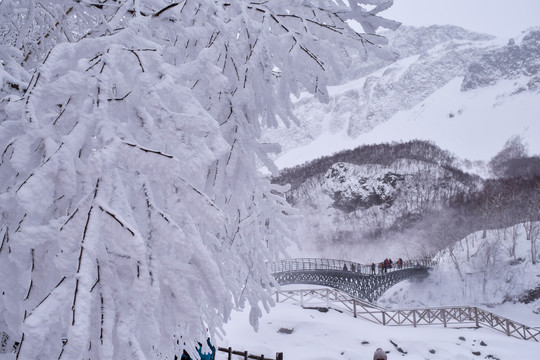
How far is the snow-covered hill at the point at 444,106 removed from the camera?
79375 mm

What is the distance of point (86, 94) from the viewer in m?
1.32

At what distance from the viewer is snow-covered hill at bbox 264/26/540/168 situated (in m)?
79.4

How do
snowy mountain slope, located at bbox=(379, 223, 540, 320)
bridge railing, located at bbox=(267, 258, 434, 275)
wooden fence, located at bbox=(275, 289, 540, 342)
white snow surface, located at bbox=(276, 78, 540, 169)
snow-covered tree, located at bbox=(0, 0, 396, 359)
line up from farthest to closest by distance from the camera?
1. white snow surface, located at bbox=(276, 78, 540, 169)
2. snowy mountain slope, located at bbox=(379, 223, 540, 320)
3. bridge railing, located at bbox=(267, 258, 434, 275)
4. wooden fence, located at bbox=(275, 289, 540, 342)
5. snow-covered tree, located at bbox=(0, 0, 396, 359)

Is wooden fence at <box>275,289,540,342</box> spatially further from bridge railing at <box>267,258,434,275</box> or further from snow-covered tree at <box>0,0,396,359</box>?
snow-covered tree at <box>0,0,396,359</box>

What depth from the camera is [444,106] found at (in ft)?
317

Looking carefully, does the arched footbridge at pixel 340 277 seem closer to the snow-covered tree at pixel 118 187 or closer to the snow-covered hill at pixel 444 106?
the snow-covered tree at pixel 118 187

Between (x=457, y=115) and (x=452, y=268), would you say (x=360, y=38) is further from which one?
(x=457, y=115)

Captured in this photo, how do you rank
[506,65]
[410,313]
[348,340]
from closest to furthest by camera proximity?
[348,340] < [410,313] < [506,65]

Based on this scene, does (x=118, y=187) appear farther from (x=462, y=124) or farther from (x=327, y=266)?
(x=462, y=124)

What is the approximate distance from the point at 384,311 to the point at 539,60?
111m

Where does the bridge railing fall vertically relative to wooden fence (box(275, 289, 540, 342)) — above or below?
above

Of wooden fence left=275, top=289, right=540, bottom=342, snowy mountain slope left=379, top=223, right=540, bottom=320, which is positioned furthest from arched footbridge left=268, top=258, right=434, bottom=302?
wooden fence left=275, top=289, right=540, bottom=342

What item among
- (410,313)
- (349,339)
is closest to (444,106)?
(410,313)

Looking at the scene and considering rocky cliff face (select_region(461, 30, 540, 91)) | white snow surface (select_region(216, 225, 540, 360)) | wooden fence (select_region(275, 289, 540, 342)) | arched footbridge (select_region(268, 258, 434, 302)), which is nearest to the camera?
white snow surface (select_region(216, 225, 540, 360))
